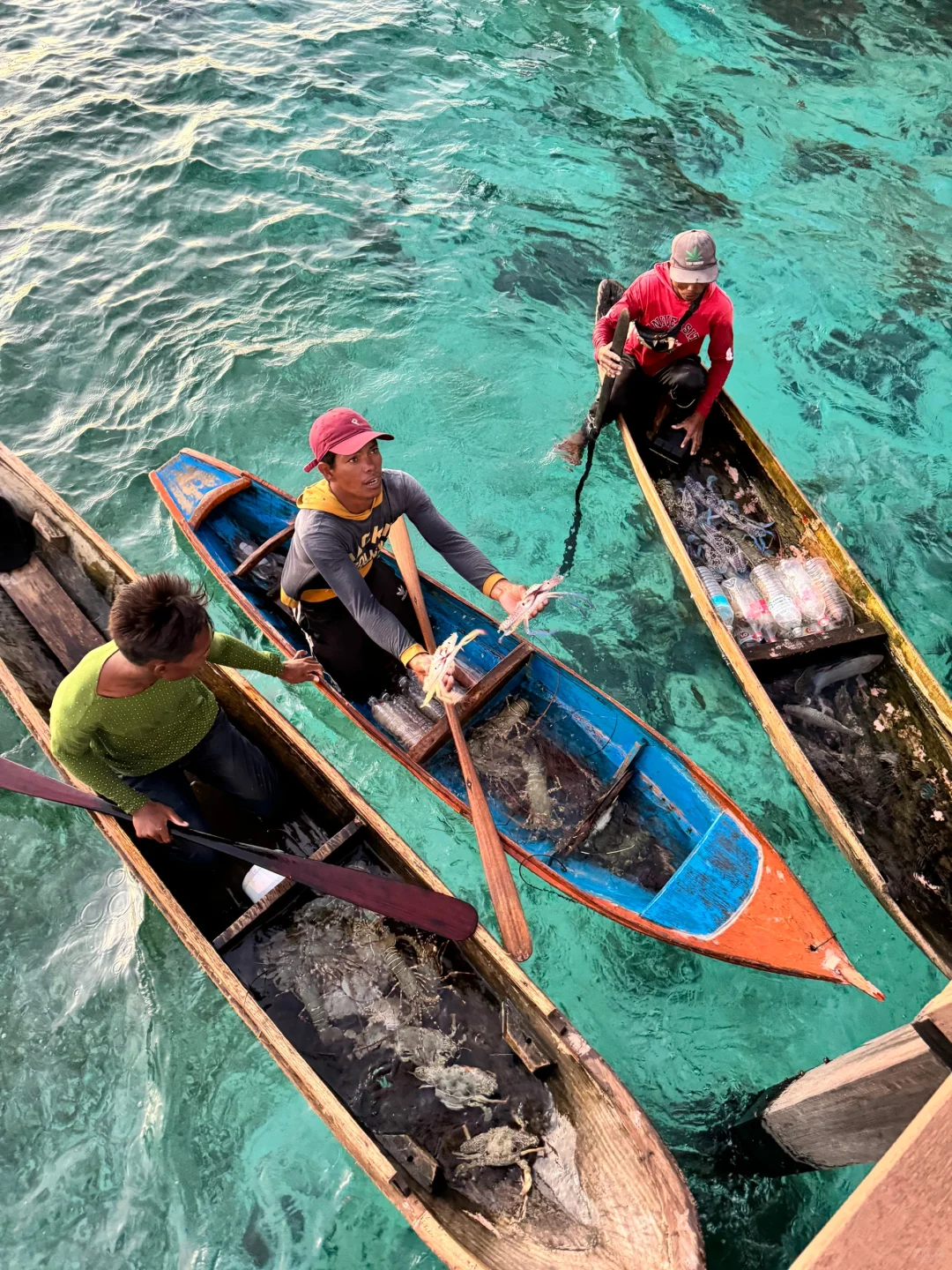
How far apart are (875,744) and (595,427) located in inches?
152

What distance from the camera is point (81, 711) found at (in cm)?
381

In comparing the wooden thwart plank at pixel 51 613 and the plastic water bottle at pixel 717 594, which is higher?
the wooden thwart plank at pixel 51 613

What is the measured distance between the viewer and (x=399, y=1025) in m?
4.52

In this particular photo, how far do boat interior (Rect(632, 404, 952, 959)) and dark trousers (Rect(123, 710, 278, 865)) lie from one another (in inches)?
153

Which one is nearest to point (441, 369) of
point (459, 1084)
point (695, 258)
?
point (695, 258)

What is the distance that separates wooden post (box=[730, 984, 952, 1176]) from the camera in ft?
8.77

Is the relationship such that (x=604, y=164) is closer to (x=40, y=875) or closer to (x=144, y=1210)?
(x=40, y=875)

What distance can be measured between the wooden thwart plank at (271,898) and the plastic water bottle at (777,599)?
13.2 feet

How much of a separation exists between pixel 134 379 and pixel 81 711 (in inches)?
278

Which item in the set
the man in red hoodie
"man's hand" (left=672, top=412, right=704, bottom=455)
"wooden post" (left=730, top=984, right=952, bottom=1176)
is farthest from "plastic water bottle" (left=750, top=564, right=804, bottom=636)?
"wooden post" (left=730, top=984, right=952, bottom=1176)

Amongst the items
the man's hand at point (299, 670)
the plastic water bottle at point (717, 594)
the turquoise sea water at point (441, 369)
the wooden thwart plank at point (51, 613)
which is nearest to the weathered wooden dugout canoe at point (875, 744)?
the plastic water bottle at point (717, 594)

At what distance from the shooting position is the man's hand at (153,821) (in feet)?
14.1

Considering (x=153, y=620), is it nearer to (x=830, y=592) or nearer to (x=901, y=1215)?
(x=901, y=1215)

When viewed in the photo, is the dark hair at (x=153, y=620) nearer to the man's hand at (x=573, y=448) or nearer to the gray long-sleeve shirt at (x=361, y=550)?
the gray long-sleeve shirt at (x=361, y=550)
